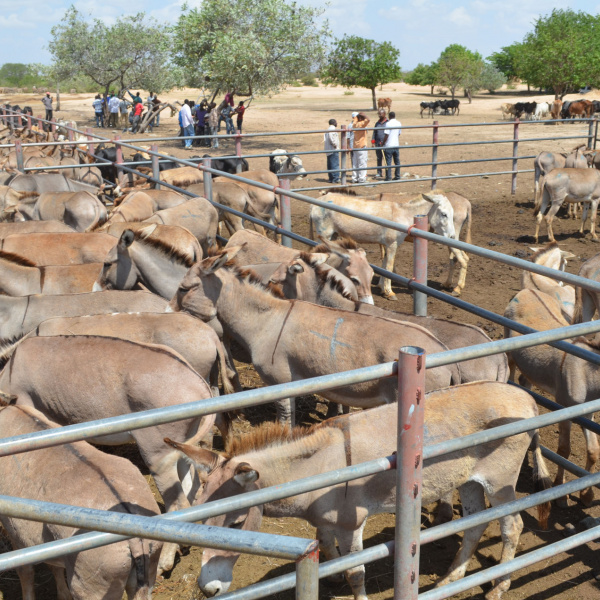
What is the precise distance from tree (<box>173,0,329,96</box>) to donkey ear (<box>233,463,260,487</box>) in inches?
909

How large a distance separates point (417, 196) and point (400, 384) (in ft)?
27.4

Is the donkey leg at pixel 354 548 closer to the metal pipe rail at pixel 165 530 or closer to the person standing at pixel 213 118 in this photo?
the metal pipe rail at pixel 165 530

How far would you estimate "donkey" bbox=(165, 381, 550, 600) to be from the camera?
3.26 m

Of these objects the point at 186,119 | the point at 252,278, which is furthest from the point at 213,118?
the point at 252,278

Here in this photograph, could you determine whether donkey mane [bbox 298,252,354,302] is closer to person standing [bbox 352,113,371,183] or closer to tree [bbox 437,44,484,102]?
person standing [bbox 352,113,371,183]

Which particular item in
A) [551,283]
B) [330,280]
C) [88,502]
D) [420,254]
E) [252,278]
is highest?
[420,254]

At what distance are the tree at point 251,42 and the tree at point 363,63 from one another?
18081 millimetres

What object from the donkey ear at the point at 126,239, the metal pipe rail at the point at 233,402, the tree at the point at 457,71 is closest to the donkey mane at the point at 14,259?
the donkey ear at the point at 126,239

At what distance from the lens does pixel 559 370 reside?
493cm

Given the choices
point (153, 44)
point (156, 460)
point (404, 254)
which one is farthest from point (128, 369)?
point (153, 44)

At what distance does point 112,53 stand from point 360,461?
134 ft

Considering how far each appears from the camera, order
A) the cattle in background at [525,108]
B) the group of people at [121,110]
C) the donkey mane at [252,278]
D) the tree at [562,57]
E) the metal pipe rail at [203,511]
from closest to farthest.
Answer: the metal pipe rail at [203,511] < the donkey mane at [252,278] < the group of people at [121,110] < the cattle in background at [525,108] < the tree at [562,57]

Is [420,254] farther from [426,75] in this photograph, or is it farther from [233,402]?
[426,75]

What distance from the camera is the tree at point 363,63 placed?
43125 millimetres
